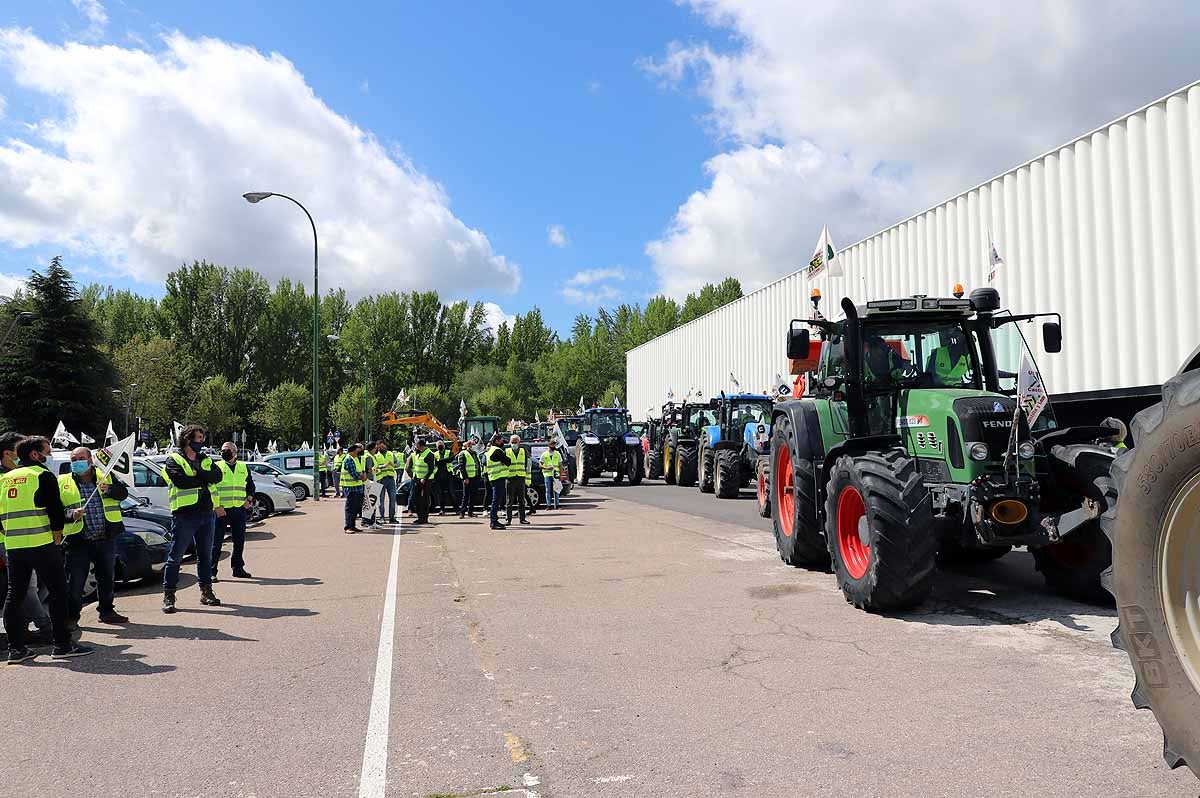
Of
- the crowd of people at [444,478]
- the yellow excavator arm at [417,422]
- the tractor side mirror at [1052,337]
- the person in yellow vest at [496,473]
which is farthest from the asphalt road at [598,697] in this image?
the yellow excavator arm at [417,422]

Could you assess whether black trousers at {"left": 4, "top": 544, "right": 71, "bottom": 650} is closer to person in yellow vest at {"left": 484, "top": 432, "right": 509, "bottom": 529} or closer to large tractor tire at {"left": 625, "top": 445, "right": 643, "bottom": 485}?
person in yellow vest at {"left": 484, "top": 432, "right": 509, "bottom": 529}

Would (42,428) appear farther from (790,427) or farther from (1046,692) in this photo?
(1046,692)

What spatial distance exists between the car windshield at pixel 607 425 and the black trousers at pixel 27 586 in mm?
22779

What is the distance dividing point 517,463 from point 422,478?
2.66 metres

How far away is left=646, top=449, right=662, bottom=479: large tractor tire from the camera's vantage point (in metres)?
28.9

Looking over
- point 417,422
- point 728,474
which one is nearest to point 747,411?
point 728,474

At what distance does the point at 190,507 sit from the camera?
852cm

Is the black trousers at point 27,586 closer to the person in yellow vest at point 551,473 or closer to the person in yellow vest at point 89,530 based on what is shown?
the person in yellow vest at point 89,530

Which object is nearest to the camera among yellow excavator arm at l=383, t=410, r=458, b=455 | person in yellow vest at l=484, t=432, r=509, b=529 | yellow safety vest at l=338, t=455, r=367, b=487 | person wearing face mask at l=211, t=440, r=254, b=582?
person wearing face mask at l=211, t=440, r=254, b=582

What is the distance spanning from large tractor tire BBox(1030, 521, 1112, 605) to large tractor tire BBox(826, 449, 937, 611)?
117 cm

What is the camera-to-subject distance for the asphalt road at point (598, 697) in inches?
156

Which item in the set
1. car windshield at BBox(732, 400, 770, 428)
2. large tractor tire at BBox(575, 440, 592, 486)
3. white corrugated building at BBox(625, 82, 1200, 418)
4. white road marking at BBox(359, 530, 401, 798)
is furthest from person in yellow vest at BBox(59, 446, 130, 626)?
large tractor tire at BBox(575, 440, 592, 486)

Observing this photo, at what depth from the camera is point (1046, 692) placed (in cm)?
496

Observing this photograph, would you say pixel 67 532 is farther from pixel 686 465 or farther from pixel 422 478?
pixel 686 465
